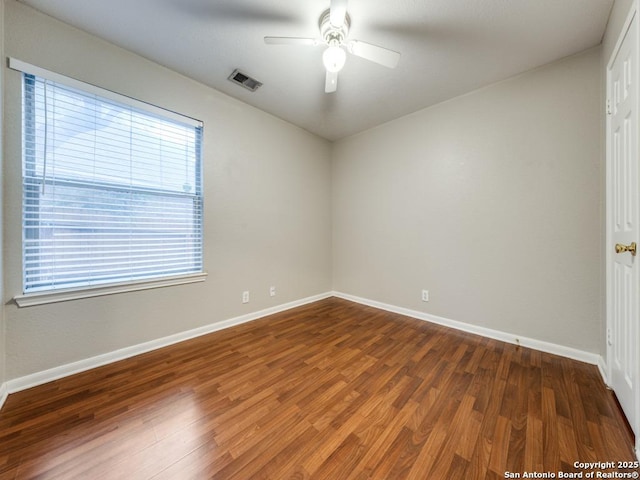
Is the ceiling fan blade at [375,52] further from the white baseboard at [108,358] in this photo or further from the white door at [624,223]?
the white baseboard at [108,358]

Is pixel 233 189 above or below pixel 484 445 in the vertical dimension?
above

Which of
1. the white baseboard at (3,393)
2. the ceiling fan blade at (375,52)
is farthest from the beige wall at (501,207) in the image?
the white baseboard at (3,393)

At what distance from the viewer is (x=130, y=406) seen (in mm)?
1450

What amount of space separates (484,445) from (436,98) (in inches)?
116

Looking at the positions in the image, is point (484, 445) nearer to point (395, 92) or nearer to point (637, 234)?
point (637, 234)

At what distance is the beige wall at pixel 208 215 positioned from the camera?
1578 millimetres

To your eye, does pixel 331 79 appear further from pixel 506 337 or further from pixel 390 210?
pixel 506 337

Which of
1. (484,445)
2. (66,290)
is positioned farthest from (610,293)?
(66,290)

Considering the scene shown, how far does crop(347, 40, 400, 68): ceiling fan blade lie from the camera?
1.55 m

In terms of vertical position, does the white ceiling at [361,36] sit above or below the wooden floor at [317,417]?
above

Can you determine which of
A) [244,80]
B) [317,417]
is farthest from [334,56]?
[317,417]

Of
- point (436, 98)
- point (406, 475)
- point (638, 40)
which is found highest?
point (436, 98)

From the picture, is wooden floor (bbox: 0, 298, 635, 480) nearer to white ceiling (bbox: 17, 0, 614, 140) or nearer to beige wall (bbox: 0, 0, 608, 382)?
beige wall (bbox: 0, 0, 608, 382)

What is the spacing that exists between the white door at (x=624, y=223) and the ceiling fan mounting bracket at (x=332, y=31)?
58.8 inches
